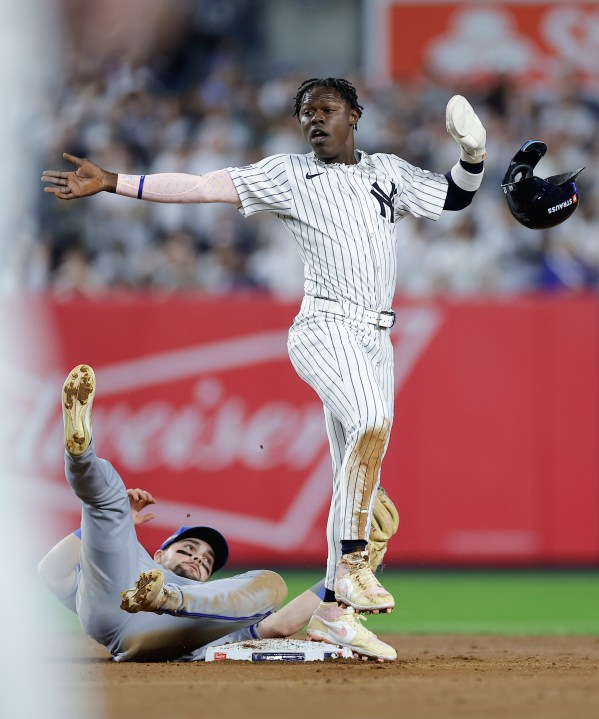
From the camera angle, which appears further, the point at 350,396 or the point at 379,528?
the point at 379,528

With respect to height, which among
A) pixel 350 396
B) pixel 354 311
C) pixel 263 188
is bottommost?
pixel 350 396

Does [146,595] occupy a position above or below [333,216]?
below

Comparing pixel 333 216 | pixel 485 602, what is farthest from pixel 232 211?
pixel 333 216

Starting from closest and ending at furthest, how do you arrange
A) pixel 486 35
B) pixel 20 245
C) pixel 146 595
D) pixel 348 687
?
pixel 348 687 → pixel 146 595 → pixel 20 245 → pixel 486 35

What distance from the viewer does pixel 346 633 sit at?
512cm

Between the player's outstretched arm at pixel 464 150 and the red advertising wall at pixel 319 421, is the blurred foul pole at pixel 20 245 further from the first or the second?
the player's outstretched arm at pixel 464 150

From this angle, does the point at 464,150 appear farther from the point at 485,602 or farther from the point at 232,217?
the point at 232,217

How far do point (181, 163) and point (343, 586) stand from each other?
6794 mm

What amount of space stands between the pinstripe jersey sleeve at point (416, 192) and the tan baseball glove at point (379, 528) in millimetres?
1167

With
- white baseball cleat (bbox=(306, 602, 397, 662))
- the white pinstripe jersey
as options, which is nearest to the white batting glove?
the white pinstripe jersey

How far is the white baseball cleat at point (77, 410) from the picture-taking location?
4859mm

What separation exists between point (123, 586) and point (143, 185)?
155cm

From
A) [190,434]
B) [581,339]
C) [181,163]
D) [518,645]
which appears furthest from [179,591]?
[181,163]

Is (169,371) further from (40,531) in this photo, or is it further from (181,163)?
(181,163)
